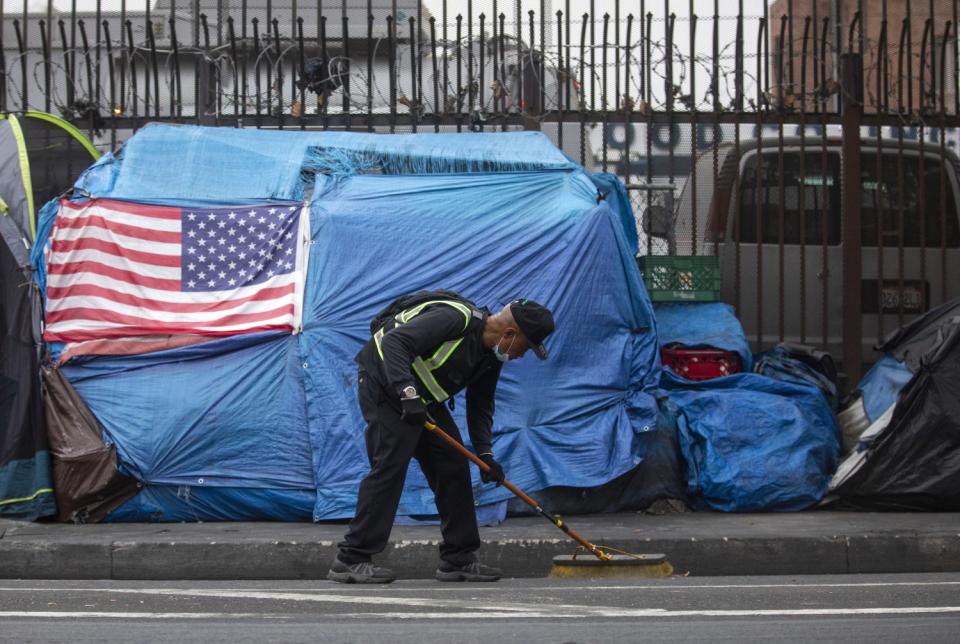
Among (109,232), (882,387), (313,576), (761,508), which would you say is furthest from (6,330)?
(882,387)

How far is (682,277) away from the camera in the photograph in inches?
399

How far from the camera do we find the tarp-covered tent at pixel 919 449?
8.94m

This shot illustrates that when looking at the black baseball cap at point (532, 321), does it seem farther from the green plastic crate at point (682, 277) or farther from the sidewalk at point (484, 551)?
the green plastic crate at point (682, 277)

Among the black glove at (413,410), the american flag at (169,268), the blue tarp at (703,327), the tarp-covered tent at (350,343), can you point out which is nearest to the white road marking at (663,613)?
the black glove at (413,410)

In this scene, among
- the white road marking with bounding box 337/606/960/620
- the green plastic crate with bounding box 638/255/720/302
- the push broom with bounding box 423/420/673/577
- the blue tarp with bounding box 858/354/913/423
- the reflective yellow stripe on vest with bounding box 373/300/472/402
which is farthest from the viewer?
the green plastic crate with bounding box 638/255/720/302

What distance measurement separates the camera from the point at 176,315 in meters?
8.96

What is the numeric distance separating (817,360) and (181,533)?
14.9ft

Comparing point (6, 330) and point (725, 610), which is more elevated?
point (6, 330)

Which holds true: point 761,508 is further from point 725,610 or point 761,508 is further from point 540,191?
point 725,610

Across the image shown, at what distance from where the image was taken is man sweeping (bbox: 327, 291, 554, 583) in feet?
22.4

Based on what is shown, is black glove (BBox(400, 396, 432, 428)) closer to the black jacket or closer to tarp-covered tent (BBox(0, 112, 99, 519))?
the black jacket

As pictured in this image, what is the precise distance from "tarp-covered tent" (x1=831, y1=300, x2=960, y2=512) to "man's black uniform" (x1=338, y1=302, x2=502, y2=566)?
3.02 meters

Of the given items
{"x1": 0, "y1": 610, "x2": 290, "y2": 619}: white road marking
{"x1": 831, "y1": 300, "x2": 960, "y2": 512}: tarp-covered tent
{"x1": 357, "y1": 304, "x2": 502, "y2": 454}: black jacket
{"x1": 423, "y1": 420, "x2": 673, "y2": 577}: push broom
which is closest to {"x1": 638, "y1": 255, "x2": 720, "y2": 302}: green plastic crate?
{"x1": 831, "y1": 300, "x2": 960, "y2": 512}: tarp-covered tent

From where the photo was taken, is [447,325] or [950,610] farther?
[447,325]
